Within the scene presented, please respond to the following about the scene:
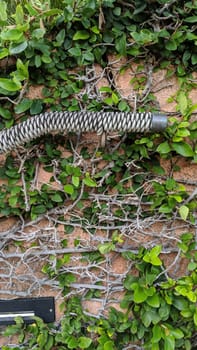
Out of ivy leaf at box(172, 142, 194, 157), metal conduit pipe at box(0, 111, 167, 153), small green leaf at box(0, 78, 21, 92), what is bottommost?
ivy leaf at box(172, 142, 194, 157)

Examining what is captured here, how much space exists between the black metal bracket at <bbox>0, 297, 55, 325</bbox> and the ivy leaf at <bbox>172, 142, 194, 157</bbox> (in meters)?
0.67

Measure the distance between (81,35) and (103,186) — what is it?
50 centimetres

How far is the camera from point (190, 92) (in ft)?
3.71

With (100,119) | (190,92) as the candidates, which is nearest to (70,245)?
(100,119)

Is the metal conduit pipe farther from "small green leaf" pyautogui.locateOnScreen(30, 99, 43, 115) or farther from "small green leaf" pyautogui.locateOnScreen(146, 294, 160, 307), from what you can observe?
"small green leaf" pyautogui.locateOnScreen(146, 294, 160, 307)

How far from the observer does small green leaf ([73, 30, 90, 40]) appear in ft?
3.50

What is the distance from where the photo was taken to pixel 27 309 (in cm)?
118

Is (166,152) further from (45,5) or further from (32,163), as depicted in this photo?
(45,5)

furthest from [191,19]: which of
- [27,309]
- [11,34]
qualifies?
[27,309]

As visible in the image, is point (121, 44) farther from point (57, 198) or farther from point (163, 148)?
point (57, 198)

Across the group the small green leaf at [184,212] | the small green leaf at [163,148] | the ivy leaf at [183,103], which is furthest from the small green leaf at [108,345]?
the ivy leaf at [183,103]

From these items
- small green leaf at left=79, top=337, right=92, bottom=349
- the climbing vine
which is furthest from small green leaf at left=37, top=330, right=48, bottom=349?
small green leaf at left=79, top=337, right=92, bottom=349

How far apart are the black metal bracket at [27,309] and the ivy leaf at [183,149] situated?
2.19 feet

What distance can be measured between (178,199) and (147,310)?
372mm
